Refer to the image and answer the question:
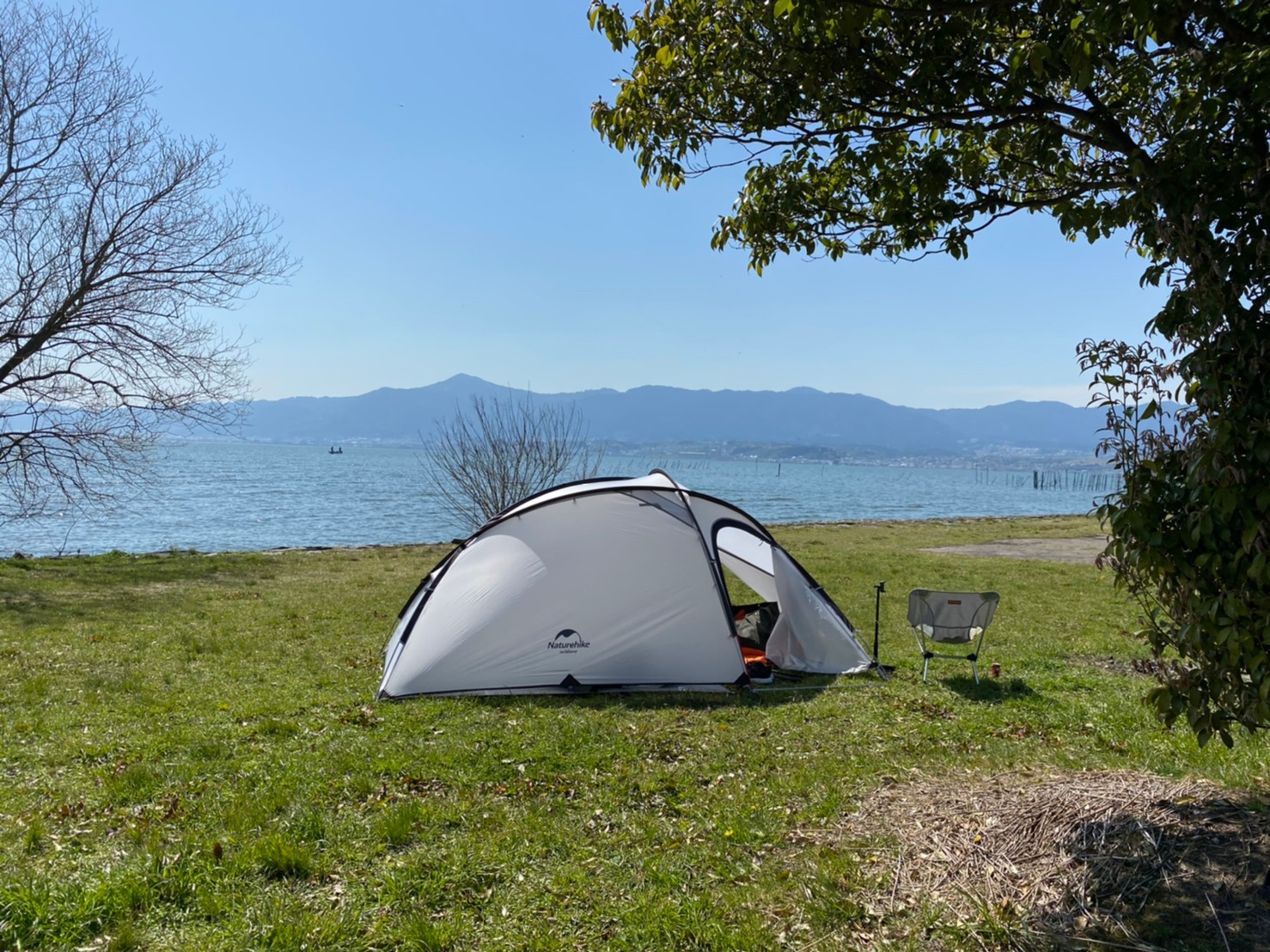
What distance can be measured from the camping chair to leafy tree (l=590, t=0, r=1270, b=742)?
3.53 meters

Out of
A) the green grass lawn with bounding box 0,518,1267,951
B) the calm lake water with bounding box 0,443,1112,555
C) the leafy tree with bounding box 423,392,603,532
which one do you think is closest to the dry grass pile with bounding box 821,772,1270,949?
the green grass lawn with bounding box 0,518,1267,951

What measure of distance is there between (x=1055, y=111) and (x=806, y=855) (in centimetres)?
486

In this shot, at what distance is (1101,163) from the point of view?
5840 mm

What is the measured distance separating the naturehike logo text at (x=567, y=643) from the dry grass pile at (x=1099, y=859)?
422 cm

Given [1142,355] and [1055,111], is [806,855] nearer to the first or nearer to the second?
[1142,355]

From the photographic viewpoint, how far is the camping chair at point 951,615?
9305 mm

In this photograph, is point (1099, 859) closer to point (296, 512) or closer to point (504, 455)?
point (504, 455)

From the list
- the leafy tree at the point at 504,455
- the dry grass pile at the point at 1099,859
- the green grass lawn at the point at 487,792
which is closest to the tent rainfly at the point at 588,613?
the green grass lawn at the point at 487,792

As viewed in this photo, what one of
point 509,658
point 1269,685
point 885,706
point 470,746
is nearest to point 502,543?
point 509,658

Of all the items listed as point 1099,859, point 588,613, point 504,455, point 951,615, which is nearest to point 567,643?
point 588,613

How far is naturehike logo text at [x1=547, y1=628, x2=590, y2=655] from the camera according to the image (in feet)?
29.6

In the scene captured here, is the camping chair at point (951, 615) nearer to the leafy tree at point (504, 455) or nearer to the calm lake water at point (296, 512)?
the calm lake water at point (296, 512)

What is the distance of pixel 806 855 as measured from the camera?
491 cm

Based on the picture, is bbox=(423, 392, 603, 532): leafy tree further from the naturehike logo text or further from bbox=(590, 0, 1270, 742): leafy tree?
bbox=(590, 0, 1270, 742): leafy tree
